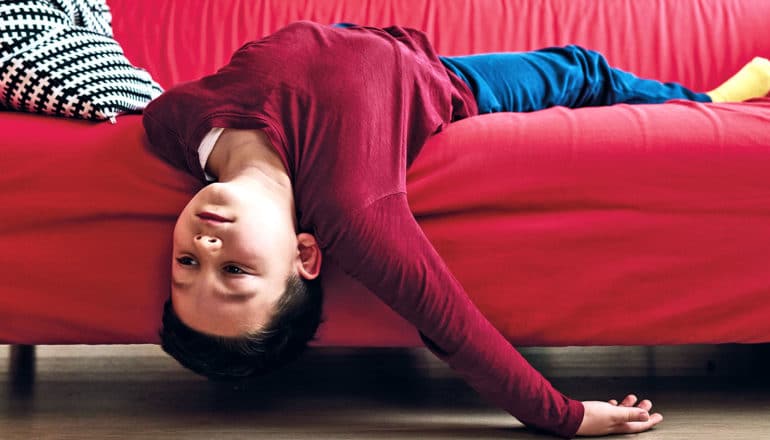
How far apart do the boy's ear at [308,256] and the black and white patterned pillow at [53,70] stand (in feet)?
1.10

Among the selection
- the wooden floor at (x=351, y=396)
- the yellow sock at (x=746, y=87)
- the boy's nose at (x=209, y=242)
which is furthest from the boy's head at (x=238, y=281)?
the yellow sock at (x=746, y=87)

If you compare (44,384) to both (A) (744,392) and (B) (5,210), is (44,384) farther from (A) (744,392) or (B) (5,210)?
(A) (744,392)

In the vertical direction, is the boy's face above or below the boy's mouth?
below

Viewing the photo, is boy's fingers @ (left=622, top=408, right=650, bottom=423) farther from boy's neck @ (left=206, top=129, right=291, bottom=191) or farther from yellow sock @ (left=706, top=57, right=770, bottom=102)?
yellow sock @ (left=706, top=57, right=770, bottom=102)

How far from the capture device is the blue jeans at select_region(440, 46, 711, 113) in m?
1.36

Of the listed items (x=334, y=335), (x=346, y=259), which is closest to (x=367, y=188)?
(x=346, y=259)

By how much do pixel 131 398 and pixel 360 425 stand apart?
393 mm

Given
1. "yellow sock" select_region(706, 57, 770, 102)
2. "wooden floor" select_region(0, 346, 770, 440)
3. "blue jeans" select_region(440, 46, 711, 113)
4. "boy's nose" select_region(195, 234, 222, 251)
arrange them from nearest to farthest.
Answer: "boy's nose" select_region(195, 234, 222, 251)
"wooden floor" select_region(0, 346, 770, 440)
"blue jeans" select_region(440, 46, 711, 113)
"yellow sock" select_region(706, 57, 770, 102)

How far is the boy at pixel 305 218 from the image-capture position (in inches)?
39.6

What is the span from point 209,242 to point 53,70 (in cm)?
38

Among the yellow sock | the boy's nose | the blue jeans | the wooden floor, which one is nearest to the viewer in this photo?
the boy's nose

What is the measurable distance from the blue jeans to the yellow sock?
86 mm

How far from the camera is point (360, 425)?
3.69ft

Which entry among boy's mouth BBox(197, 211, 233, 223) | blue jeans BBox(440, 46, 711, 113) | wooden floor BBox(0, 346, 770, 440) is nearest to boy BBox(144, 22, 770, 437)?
boy's mouth BBox(197, 211, 233, 223)
